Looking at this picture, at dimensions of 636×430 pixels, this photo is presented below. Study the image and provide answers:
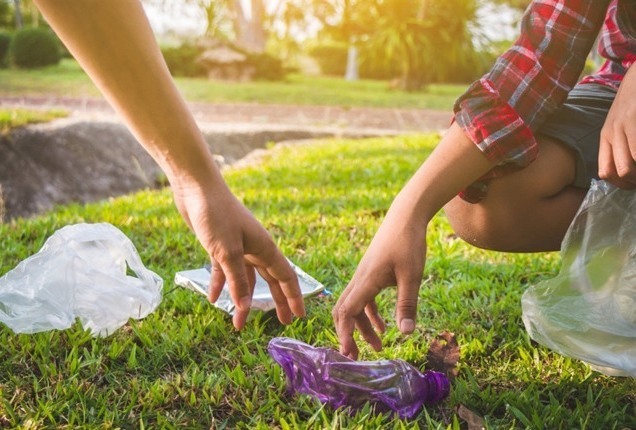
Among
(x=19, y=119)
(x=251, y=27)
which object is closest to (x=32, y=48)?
(x=251, y=27)

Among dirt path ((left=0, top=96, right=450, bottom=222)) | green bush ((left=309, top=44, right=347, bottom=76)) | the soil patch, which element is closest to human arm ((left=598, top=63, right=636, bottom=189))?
dirt path ((left=0, top=96, right=450, bottom=222))

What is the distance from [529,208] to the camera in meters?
1.35

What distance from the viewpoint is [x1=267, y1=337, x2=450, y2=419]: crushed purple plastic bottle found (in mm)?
1192

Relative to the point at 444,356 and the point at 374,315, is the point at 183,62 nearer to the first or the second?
the point at 444,356

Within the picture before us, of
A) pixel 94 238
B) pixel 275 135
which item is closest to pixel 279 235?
pixel 94 238

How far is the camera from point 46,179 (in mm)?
3824

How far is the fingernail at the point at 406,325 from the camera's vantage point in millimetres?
1011

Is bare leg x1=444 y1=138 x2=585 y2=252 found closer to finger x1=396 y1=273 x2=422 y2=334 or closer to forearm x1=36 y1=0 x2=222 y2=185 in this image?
finger x1=396 y1=273 x2=422 y2=334

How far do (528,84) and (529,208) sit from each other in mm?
274

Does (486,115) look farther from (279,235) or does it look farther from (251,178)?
(251,178)

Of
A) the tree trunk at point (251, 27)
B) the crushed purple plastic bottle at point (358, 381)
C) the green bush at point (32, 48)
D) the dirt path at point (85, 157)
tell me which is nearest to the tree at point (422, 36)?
the tree trunk at point (251, 27)

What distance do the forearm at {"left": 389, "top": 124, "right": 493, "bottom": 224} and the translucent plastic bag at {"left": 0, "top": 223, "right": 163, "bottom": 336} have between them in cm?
74

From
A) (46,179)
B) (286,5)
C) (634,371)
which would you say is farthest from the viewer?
(286,5)

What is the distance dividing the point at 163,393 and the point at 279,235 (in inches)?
46.3
